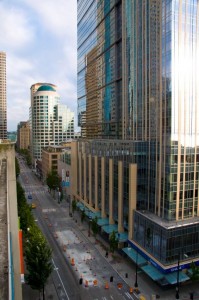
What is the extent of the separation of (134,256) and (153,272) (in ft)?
17.7

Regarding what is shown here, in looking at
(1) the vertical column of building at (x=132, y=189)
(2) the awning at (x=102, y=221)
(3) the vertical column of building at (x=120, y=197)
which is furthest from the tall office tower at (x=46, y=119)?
(1) the vertical column of building at (x=132, y=189)

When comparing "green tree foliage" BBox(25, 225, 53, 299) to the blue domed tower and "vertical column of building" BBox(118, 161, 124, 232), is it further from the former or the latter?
the blue domed tower

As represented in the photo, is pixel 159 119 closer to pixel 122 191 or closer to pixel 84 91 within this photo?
pixel 122 191

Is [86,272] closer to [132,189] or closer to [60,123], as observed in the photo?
[132,189]

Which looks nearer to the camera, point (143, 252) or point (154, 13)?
point (143, 252)

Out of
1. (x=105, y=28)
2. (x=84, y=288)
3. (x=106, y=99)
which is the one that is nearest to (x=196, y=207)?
(x=84, y=288)

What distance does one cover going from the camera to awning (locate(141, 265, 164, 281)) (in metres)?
38.1

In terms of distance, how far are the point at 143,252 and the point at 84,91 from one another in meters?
64.1

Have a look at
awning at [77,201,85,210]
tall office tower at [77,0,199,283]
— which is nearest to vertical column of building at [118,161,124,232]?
tall office tower at [77,0,199,283]

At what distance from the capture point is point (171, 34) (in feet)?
139

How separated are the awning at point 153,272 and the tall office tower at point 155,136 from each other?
25 centimetres

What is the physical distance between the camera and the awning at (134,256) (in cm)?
4297

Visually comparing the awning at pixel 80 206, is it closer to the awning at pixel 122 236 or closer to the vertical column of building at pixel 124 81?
the awning at pixel 122 236

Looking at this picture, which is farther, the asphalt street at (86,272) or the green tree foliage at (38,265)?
the asphalt street at (86,272)
